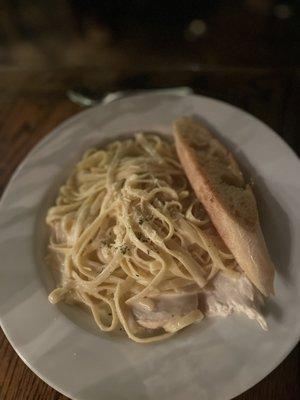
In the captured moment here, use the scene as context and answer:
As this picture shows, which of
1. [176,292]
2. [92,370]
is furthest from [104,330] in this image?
[176,292]

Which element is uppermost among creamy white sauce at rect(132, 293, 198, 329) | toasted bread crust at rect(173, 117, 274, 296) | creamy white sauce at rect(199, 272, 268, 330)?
toasted bread crust at rect(173, 117, 274, 296)

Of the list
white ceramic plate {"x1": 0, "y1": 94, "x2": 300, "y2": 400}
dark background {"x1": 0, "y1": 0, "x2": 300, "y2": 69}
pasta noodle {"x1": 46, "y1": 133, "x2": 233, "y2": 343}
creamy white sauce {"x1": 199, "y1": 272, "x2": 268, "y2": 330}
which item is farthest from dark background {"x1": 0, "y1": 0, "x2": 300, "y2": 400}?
creamy white sauce {"x1": 199, "y1": 272, "x2": 268, "y2": 330}

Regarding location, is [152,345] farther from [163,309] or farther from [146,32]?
[146,32]

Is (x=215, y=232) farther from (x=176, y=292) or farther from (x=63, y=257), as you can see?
(x=63, y=257)

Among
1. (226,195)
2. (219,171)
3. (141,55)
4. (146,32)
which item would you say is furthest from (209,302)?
(146,32)

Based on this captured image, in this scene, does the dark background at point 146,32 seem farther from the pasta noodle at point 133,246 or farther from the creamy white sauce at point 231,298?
the creamy white sauce at point 231,298

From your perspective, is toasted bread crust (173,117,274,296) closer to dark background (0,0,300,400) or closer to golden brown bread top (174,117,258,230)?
golden brown bread top (174,117,258,230)

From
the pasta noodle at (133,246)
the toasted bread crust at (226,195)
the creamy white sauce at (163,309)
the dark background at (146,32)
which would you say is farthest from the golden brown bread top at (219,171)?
the dark background at (146,32)
